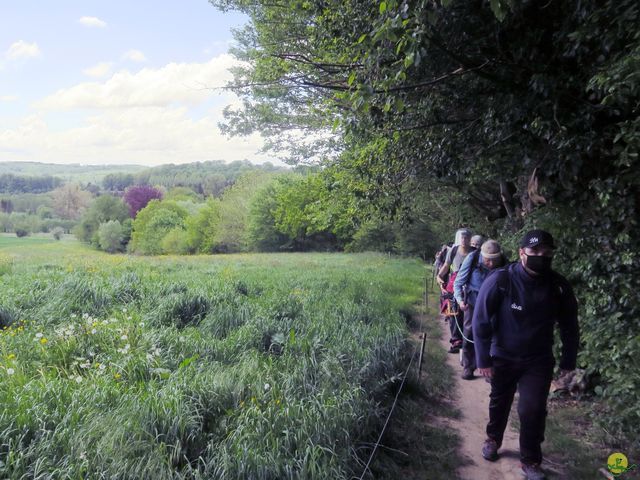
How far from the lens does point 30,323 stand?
20.3ft

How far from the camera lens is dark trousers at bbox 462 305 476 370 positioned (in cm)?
601

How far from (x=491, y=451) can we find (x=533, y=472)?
1.43ft

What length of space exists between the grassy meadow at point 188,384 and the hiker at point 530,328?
1344mm

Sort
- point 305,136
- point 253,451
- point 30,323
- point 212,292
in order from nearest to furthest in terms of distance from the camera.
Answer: point 253,451 < point 30,323 < point 212,292 < point 305,136

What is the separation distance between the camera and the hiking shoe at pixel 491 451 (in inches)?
156

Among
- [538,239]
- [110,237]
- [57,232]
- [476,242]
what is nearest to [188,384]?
[538,239]

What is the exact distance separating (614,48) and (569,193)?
159cm

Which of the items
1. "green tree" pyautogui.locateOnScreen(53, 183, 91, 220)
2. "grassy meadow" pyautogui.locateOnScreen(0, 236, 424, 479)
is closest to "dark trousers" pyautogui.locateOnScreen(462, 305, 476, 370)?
"grassy meadow" pyautogui.locateOnScreen(0, 236, 424, 479)

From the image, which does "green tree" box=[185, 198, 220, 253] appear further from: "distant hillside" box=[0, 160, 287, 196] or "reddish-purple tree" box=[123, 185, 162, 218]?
"distant hillside" box=[0, 160, 287, 196]

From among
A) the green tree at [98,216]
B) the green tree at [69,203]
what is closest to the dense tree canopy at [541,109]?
the green tree at [98,216]

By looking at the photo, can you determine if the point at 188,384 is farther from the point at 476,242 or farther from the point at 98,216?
the point at 98,216

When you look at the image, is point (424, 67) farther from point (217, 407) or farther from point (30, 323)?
point (30, 323)

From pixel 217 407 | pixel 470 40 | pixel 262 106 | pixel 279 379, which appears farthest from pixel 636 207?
pixel 262 106

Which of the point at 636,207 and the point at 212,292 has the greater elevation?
the point at 636,207
